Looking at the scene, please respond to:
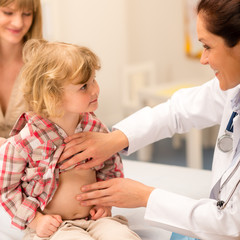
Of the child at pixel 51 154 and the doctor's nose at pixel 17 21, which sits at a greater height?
the doctor's nose at pixel 17 21

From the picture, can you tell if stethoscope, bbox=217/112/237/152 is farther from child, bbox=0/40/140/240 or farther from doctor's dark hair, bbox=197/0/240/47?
child, bbox=0/40/140/240

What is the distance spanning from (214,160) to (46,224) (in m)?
0.70

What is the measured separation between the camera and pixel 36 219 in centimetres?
179

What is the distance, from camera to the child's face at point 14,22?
7.87 feet

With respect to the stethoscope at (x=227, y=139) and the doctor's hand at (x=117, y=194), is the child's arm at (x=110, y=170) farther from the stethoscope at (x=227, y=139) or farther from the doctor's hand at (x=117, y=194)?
the stethoscope at (x=227, y=139)

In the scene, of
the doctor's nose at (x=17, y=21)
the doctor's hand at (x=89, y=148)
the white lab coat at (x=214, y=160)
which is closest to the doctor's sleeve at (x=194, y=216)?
the white lab coat at (x=214, y=160)

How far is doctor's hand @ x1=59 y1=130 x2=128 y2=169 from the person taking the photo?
1823mm

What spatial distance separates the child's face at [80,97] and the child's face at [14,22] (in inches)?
32.5

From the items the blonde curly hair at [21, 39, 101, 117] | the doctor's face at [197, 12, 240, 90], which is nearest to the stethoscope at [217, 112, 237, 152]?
the doctor's face at [197, 12, 240, 90]

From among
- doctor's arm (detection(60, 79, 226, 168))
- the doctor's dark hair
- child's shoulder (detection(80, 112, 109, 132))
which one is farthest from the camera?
doctor's arm (detection(60, 79, 226, 168))

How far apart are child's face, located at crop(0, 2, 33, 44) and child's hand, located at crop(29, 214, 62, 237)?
1.06m

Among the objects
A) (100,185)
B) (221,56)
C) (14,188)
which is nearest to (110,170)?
(100,185)

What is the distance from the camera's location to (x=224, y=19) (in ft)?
5.06

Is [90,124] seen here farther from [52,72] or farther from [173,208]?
[173,208]
